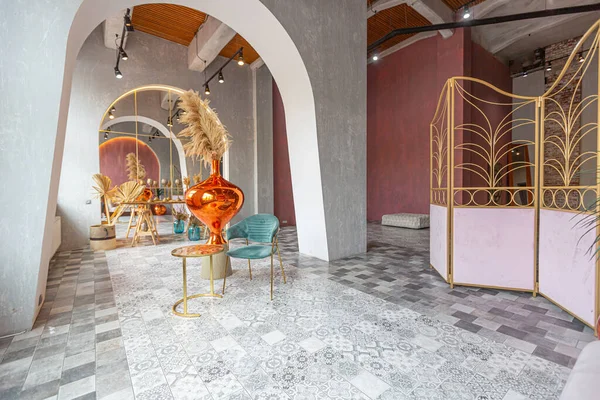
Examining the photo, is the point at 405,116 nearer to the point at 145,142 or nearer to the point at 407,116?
the point at 407,116

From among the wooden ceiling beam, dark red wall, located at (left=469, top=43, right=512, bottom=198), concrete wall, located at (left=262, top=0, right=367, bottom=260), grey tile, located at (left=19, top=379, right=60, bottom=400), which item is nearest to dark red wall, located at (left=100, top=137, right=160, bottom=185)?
the wooden ceiling beam

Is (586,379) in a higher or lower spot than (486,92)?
lower

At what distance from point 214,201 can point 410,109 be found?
7.62m

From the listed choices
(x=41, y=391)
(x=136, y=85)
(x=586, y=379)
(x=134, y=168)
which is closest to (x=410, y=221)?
(x=586, y=379)

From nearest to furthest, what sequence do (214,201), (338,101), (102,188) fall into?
1. (214,201)
2. (338,101)
3. (102,188)

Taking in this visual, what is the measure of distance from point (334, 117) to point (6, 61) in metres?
3.76

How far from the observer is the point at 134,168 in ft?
21.7

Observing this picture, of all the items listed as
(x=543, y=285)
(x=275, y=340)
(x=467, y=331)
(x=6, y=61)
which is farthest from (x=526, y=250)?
(x=6, y=61)

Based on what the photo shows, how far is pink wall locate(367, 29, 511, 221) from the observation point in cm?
758

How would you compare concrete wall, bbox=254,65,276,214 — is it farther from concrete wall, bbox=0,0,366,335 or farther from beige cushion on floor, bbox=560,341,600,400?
beige cushion on floor, bbox=560,341,600,400

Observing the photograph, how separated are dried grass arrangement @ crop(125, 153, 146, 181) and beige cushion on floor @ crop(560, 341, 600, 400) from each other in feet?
24.4

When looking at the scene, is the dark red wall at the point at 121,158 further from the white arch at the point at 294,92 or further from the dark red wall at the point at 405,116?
the dark red wall at the point at 405,116

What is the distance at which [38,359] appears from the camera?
1.99m

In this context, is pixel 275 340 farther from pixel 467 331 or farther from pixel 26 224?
pixel 26 224
